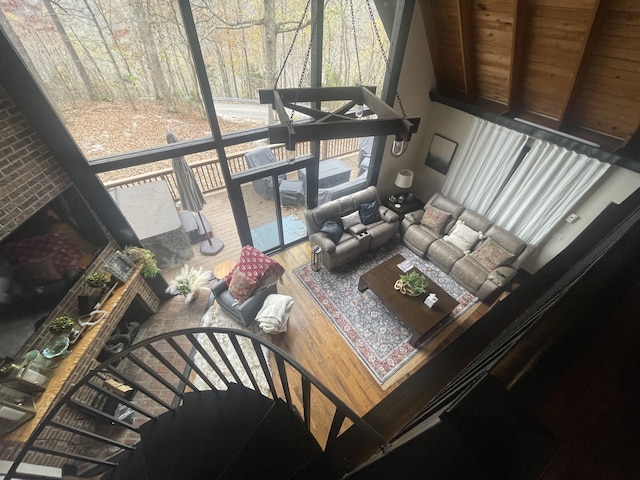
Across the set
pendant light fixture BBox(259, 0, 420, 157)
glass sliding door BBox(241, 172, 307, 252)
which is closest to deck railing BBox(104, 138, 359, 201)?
glass sliding door BBox(241, 172, 307, 252)

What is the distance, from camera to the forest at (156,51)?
2346mm

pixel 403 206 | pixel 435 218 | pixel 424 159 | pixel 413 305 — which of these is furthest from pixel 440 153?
pixel 413 305

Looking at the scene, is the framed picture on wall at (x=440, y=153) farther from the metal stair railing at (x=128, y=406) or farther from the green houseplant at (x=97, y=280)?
the green houseplant at (x=97, y=280)

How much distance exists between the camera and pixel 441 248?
4.60m

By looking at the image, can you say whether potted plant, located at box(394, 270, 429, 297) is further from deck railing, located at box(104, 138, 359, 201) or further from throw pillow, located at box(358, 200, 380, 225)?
deck railing, located at box(104, 138, 359, 201)

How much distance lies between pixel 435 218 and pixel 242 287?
3.63m

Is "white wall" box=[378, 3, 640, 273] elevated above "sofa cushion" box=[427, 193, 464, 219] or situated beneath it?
elevated above

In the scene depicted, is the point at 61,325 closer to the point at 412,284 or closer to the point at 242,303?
the point at 242,303

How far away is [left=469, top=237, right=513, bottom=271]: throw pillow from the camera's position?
4.22 m

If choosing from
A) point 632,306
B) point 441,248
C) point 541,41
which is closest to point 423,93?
point 541,41

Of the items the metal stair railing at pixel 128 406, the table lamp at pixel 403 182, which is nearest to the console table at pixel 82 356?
the metal stair railing at pixel 128 406

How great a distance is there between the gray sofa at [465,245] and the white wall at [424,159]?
0.51 meters

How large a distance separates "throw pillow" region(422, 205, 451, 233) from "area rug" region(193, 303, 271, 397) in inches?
138

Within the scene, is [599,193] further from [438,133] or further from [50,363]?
[50,363]
